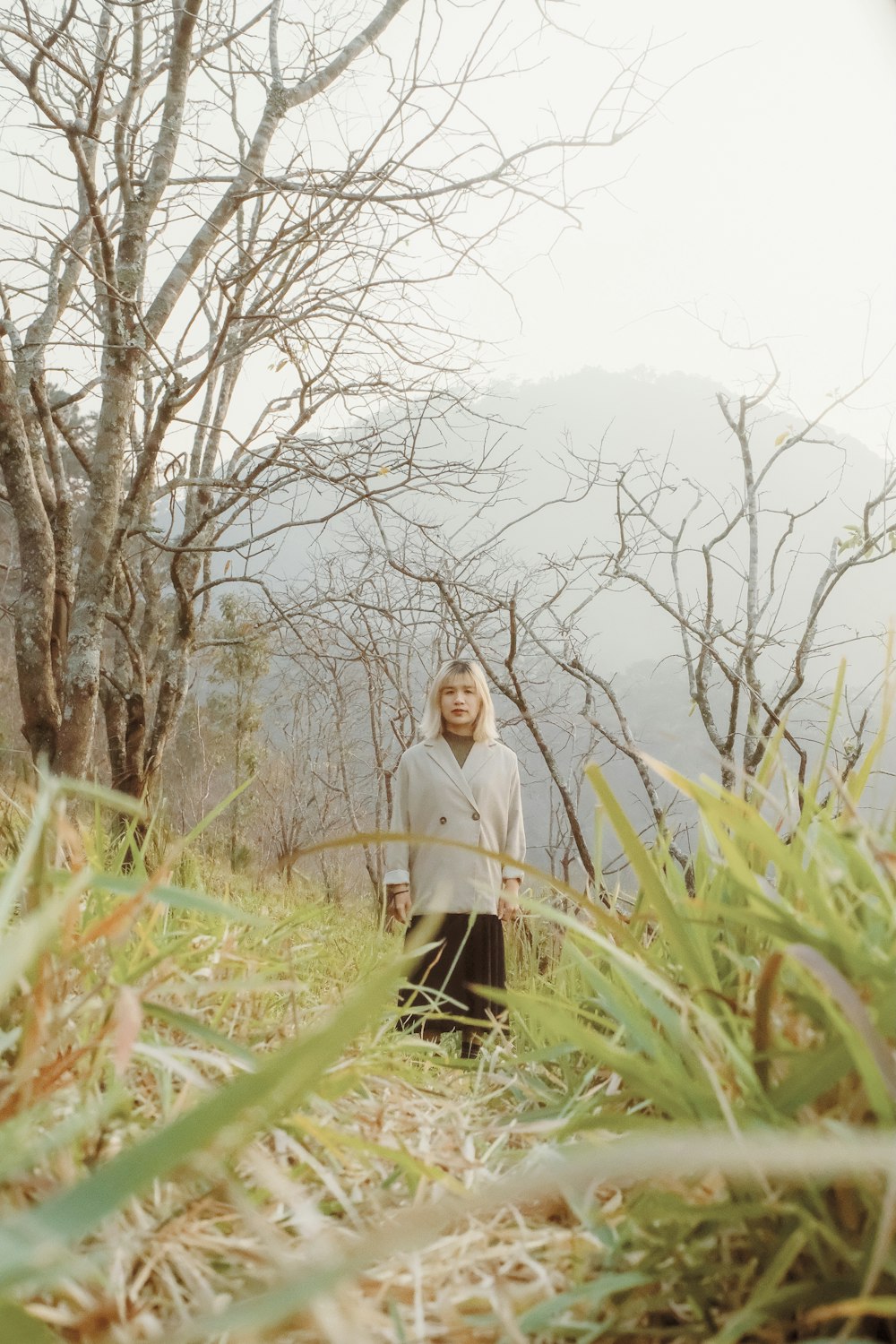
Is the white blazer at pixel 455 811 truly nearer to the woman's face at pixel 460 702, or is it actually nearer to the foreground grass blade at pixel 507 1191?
the woman's face at pixel 460 702

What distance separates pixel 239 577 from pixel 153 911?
13.6 ft

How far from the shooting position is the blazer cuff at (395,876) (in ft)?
12.1

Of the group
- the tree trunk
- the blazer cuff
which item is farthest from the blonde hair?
the tree trunk

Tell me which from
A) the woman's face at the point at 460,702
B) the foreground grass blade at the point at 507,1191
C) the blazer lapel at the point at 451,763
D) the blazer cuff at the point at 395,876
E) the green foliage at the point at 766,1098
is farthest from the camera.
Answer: the woman's face at the point at 460,702

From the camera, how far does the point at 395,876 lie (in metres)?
3.72

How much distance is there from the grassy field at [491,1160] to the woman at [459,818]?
312 cm

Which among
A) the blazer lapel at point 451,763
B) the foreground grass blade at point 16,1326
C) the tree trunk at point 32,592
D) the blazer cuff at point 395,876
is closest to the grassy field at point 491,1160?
A: the foreground grass blade at point 16,1326

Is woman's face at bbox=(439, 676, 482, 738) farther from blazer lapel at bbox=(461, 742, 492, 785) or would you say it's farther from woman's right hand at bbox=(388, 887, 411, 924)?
woman's right hand at bbox=(388, 887, 411, 924)

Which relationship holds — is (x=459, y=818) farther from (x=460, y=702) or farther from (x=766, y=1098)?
(x=766, y=1098)

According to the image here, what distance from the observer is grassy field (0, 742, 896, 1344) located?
0.88 feet

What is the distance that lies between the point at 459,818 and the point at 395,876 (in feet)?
1.36

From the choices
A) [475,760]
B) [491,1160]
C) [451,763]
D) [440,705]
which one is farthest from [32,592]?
[491,1160]

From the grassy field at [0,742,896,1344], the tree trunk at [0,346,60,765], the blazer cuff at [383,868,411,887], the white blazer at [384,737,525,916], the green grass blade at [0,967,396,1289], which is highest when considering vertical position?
the tree trunk at [0,346,60,765]

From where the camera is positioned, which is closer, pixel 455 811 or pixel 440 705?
pixel 455 811
